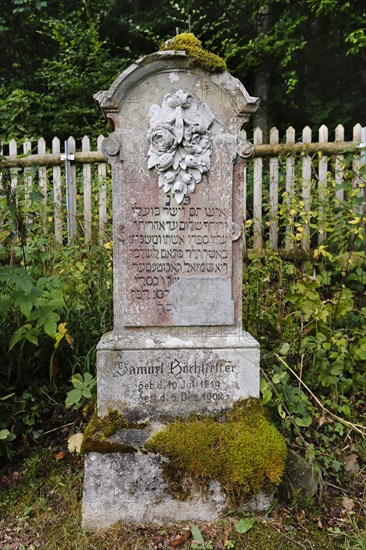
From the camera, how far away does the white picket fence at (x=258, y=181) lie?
4.95m

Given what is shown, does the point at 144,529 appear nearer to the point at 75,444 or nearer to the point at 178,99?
the point at 75,444

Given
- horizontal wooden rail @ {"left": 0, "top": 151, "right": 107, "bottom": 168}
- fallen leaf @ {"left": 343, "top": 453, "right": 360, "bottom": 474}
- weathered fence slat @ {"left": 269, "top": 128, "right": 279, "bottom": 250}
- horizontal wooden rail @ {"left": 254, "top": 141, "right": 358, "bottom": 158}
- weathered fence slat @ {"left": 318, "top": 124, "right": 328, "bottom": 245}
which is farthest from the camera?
horizontal wooden rail @ {"left": 0, "top": 151, "right": 107, "bottom": 168}

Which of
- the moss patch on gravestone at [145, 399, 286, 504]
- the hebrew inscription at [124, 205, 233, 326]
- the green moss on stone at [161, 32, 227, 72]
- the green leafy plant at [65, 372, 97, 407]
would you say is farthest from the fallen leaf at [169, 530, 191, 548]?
the green moss on stone at [161, 32, 227, 72]

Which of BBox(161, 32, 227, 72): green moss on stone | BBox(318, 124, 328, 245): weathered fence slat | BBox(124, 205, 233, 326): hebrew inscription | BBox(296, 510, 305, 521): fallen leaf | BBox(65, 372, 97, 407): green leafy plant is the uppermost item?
BBox(161, 32, 227, 72): green moss on stone

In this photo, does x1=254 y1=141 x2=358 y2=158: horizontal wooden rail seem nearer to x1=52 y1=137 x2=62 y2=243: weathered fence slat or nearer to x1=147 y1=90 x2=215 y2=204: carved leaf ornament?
x1=52 y1=137 x2=62 y2=243: weathered fence slat

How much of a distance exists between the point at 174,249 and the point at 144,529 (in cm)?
157

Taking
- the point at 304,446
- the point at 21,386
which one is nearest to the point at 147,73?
the point at 21,386

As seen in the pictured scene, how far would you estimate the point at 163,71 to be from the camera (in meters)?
2.67

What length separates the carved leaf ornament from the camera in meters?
2.67

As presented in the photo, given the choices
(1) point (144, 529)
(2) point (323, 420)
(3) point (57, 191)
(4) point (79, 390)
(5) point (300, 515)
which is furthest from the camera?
(3) point (57, 191)

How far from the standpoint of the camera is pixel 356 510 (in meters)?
2.73

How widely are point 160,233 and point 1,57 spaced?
28.8 feet

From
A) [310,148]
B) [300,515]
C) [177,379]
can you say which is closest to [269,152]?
[310,148]

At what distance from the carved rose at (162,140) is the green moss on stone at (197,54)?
0.41 meters
